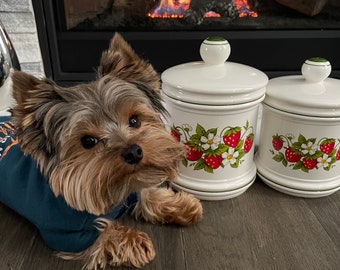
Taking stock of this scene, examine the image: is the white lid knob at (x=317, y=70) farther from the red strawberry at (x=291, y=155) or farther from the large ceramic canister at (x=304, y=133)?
the red strawberry at (x=291, y=155)

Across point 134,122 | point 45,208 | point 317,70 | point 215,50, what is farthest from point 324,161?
point 45,208

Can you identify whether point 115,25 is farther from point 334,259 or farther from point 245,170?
point 334,259

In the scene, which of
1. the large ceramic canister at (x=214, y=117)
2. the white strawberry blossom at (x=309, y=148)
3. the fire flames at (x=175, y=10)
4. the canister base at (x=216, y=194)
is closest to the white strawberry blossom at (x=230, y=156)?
the large ceramic canister at (x=214, y=117)

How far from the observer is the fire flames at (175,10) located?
1715mm

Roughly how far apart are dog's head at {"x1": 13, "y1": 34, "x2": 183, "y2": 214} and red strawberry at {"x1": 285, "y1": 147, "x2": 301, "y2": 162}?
18.4 inches

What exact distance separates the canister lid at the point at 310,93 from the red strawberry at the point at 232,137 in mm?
149

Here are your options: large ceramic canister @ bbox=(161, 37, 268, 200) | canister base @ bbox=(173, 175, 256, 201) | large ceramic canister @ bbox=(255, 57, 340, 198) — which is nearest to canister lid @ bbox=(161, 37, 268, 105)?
large ceramic canister @ bbox=(161, 37, 268, 200)

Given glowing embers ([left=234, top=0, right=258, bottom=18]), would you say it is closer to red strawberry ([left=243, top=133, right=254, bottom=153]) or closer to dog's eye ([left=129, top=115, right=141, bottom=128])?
red strawberry ([left=243, top=133, right=254, bottom=153])

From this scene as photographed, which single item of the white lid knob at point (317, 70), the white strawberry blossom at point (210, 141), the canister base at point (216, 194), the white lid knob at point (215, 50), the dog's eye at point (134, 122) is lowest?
the canister base at point (216, 194)

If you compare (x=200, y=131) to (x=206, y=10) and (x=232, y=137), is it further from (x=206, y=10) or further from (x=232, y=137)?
(x=206, y=10)

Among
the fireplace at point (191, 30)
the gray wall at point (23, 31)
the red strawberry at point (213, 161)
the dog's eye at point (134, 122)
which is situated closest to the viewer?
the dog's eye at point (134, 122)

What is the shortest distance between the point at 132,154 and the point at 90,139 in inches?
4.3

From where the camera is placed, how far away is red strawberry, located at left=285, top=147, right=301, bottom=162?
3.94 feet

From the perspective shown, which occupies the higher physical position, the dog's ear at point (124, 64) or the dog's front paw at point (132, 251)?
the dog's ear at point (124, 64)
